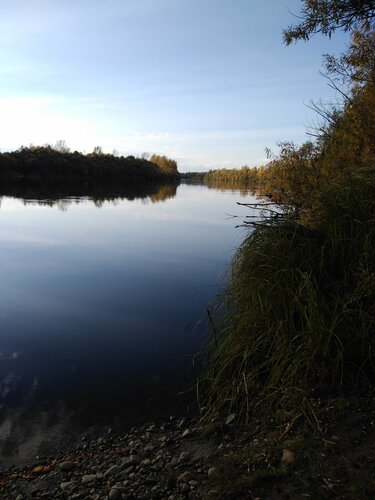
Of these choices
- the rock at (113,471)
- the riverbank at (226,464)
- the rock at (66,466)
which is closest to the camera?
the riverbank at (226,464)

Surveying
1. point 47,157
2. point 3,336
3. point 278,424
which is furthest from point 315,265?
point 47,157

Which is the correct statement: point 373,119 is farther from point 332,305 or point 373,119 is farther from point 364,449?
point 364,449

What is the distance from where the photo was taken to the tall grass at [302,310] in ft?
15.8

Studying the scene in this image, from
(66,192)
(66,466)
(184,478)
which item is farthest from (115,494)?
(66,192)

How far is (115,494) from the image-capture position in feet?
12.8

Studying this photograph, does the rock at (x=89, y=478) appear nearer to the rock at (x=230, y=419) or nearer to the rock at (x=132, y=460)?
the rock at (x=132, y=460)

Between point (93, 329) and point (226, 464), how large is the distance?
6541mm

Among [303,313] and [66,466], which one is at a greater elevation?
[303,313]

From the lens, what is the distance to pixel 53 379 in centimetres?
747

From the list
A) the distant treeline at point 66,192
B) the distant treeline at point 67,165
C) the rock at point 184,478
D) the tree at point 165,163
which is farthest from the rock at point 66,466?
the tree at point 165,163

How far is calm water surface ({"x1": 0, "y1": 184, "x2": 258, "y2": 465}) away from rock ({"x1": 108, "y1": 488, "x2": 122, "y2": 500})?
1879mm

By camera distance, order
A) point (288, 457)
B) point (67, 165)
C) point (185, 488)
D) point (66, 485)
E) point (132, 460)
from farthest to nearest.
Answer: point (67, 165) → point (132, 460) → point (66, 485) → point (185, 488) → point (288, 457)

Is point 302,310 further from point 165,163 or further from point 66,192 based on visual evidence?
point 165,163

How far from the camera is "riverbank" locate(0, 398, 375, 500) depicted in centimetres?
340
